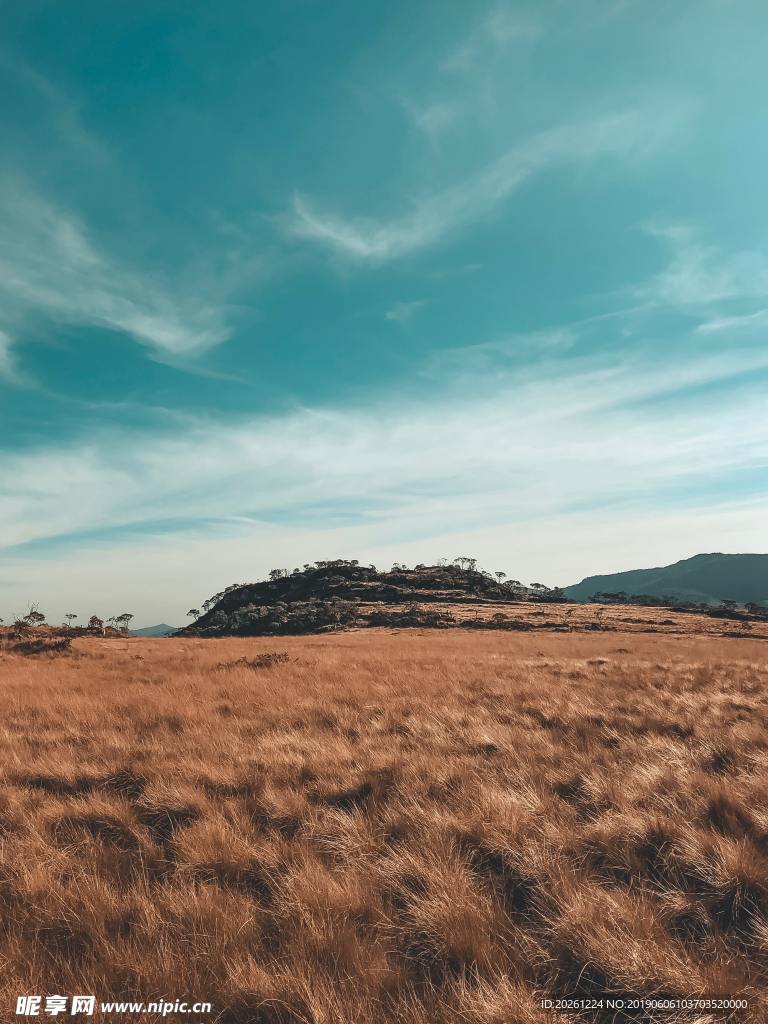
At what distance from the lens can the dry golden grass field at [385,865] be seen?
251 centimetres

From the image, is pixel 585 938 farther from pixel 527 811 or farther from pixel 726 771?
pixel 726 771

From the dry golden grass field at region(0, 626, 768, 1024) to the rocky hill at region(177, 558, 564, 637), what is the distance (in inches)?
2443

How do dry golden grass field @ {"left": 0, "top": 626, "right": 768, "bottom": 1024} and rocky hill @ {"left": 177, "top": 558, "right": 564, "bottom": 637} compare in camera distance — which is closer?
dry golden grass field @ {"left": 0, "top": 626, "right": 768, "bottom": 1024}

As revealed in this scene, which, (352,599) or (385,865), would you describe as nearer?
(385,865)

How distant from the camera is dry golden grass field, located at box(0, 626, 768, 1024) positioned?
2506mm

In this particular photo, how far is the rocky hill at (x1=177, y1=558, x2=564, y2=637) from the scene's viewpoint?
75938 mm

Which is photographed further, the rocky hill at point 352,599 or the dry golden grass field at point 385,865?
the rocky hill at point 352,599

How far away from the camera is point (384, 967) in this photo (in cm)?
258

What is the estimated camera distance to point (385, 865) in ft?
11.7

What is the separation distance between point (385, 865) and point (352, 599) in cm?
11676

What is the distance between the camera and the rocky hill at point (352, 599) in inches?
2990

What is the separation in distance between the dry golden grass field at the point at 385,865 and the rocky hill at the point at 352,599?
62.0 metres

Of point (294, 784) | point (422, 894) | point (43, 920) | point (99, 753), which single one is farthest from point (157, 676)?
point (422, 894)

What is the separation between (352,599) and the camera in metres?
119
